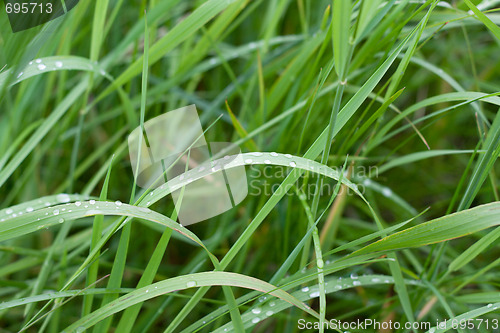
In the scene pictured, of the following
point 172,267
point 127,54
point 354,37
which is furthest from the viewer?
point 127,54

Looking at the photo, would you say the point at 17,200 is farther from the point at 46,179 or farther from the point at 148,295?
the point at 148,295

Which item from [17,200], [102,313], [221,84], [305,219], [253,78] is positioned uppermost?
[221,84]

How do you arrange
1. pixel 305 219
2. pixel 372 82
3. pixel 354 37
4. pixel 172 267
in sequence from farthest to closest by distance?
pixel 172 267
pixel 305 219
pixel 372 82
pixel 354 37

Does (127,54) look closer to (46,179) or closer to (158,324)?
(46,179)

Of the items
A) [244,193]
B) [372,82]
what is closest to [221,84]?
[244,193]

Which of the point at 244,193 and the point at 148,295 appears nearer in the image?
the point at 148,295

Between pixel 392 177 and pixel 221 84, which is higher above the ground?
pixel 221 84
